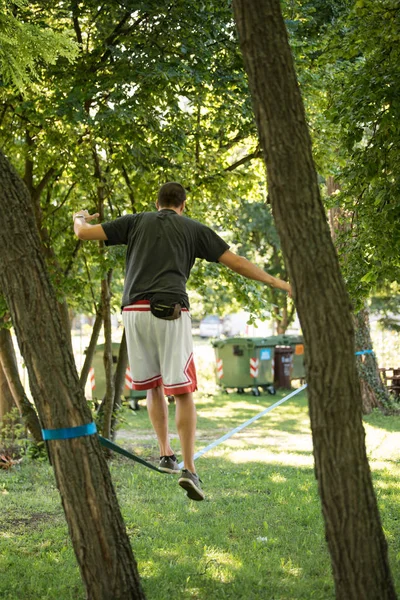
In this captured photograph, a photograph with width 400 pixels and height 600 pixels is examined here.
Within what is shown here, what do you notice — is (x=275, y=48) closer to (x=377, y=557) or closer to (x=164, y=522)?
(x=377, y=557)

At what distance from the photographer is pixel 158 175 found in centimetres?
1018

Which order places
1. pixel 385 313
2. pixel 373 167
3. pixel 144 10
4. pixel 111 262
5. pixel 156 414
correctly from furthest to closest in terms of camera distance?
pixel 385 313, pixel 111 262, pixel 144 10, pixel 373 167, pixel 156 414

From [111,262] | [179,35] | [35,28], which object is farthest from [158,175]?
[35,28]

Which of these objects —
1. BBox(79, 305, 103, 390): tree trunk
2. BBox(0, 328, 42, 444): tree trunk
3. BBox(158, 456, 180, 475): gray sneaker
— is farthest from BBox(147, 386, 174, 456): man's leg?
BBox(0, 328, 42, 444): tree trunk

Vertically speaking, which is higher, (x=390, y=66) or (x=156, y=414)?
(x=390, y=66)

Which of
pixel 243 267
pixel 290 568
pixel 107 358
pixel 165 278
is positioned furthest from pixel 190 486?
pixel 107 358

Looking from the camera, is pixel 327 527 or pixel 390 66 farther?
pixel 390 66

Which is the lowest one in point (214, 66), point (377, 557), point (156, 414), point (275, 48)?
point (377, 557)

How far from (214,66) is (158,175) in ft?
5.21

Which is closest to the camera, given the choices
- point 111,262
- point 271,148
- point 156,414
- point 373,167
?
point 271,148

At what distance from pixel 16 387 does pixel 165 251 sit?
6451 millimetres

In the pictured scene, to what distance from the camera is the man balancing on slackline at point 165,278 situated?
571cm

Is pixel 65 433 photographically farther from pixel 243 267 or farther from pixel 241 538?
pixel 241 538

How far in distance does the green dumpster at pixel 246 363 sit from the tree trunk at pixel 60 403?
58.8 feet
